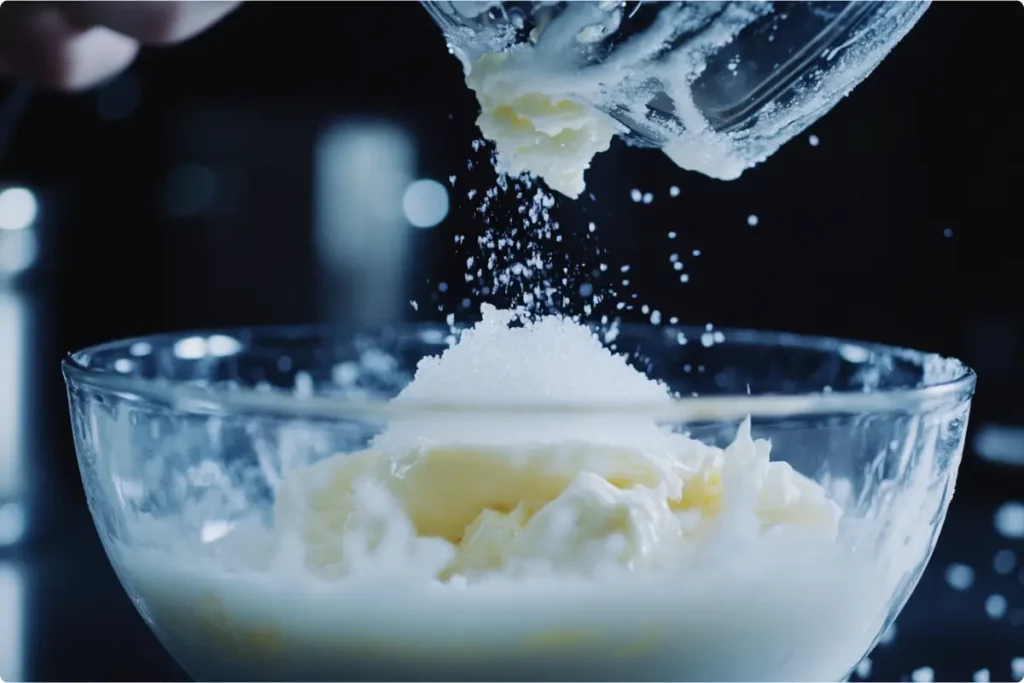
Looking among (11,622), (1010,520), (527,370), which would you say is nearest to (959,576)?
(1010,520)

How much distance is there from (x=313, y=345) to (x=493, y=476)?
1.37 feet

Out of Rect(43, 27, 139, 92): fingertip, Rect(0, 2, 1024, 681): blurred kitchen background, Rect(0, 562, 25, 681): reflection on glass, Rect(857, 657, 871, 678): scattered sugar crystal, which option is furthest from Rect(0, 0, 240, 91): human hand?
Rect(857, 657, 871, 678): scattered sugar crystal

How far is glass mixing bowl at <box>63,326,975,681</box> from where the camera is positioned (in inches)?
→ 19.5

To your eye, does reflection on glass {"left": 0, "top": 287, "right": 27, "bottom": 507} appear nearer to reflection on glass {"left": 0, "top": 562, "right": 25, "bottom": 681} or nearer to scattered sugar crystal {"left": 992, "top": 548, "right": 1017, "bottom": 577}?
reflection on glass {"left": 0, "top": 562, "right": 25, "bottom": 681}

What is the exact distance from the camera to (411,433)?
20.0 inches

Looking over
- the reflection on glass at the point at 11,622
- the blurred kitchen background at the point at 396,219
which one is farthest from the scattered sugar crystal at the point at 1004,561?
the reflection on glass at the point at 11,622

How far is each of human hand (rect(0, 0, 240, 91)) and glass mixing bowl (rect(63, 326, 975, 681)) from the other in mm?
416

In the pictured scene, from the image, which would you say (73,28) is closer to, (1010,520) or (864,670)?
(864,670)

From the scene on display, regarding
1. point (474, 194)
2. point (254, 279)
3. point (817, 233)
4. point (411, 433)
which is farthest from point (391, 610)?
point (254, 279)

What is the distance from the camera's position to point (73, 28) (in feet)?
3.29

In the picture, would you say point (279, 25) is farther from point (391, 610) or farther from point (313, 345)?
point (391, 610)

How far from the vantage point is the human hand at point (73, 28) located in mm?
954

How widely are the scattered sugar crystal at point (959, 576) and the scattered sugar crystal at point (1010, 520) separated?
0.32 feet

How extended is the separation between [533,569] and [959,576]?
25.8 inches
